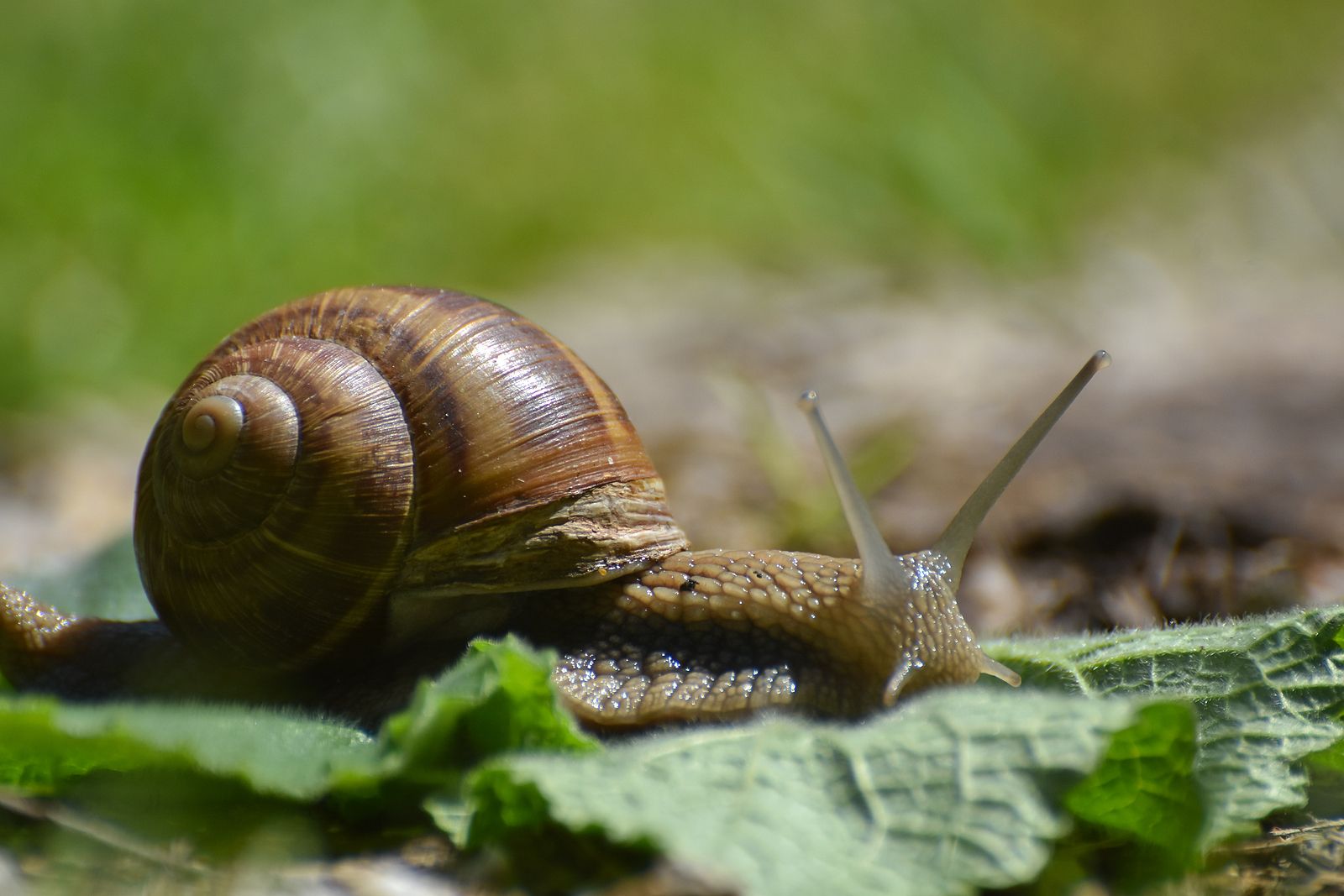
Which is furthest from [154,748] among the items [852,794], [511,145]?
[511,145]

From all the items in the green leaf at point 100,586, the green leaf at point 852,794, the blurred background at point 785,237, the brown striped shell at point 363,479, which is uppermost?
the blurred background at point 785,237

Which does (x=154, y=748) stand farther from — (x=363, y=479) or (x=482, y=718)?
(x=363, y=479)

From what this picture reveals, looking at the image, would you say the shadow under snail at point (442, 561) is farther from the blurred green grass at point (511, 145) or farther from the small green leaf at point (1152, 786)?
the blurred green grass at point (511, 145)

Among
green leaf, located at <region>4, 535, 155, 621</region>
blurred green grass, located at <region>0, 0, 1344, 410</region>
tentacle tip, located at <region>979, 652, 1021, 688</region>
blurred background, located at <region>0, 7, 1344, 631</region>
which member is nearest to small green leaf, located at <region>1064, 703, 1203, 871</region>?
tentacle tip, located at <region>979, 652, 1021, 688</region>

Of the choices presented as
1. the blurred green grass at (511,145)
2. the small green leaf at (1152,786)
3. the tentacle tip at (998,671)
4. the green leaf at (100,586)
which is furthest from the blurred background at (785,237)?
the small green leaf at (1152,786)

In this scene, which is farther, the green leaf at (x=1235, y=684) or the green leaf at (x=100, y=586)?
the green leaf at (x=100, y=586)

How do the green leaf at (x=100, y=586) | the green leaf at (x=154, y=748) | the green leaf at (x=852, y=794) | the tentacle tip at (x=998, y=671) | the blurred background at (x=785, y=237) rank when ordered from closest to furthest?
the green leaf at (x=852, y=794)
the green leaf at (x=154, y=748)
the tentacle tip at (x=998, y=671)
the green leaf at (x=100, y=586)
the blurred background at (x=785, y=237)

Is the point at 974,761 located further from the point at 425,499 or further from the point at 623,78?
the point at 623,78
